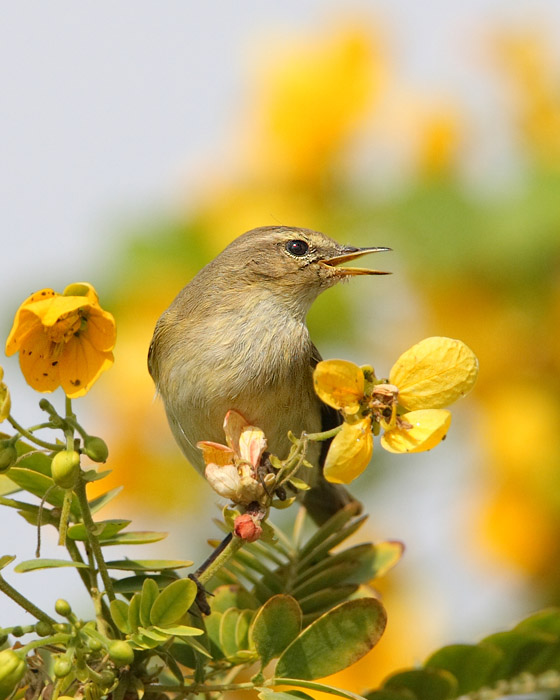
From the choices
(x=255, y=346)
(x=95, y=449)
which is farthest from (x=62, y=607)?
(x=255, y=346)

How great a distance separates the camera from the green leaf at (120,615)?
185 centimetres

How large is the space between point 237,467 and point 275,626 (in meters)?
0.35

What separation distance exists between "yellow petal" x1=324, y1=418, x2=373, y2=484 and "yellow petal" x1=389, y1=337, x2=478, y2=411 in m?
0.13

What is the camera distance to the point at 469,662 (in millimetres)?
2373

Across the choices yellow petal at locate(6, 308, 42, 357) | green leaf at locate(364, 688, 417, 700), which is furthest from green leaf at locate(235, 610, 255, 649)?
yellow petal at locate(6, 308, 42, 357)

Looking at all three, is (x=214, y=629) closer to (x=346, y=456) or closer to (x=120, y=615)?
(x=120, y=615)

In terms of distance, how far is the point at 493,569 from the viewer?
12.5 feet

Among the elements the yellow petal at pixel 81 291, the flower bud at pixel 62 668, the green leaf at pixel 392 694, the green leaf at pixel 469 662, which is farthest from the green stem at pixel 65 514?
the green leaf at pixel 469 662

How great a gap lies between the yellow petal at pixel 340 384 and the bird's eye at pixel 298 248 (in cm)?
172

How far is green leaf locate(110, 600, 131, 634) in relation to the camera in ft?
6.07

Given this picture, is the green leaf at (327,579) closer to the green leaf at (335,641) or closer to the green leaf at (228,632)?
the green leaf at (228,632)

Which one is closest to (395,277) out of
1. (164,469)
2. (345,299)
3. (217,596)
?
(345,299)

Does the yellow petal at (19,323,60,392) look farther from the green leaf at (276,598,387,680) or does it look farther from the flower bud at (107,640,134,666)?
the green leaf at (276,598,387,680)

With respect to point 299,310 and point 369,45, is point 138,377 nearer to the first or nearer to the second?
point 299,310
